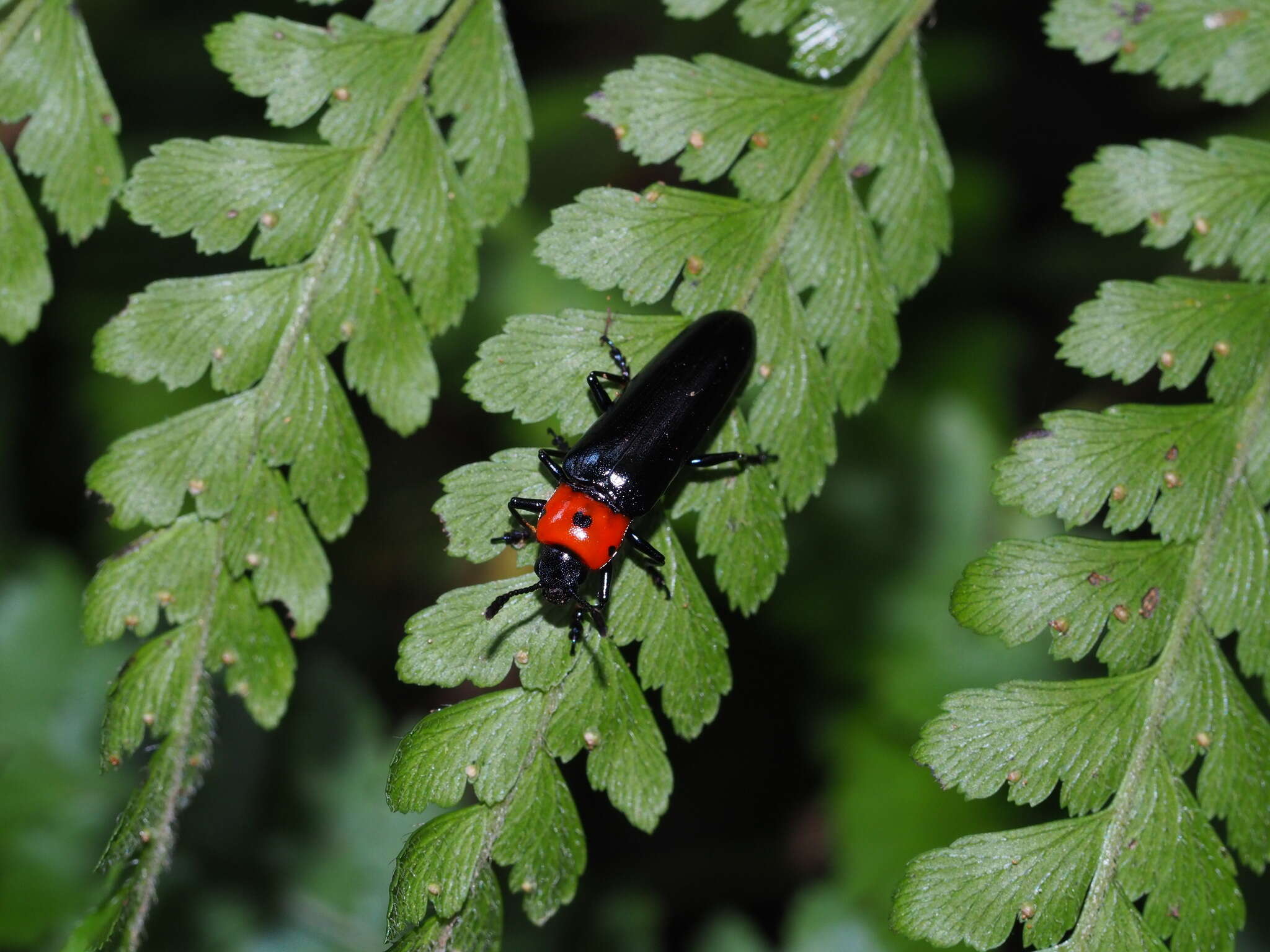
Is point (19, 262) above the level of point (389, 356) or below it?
above

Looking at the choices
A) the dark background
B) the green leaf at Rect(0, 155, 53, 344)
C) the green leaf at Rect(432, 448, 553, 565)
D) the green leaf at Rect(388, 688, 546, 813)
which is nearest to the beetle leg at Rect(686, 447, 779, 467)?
the green leaf at Rect(432, 448, 553, 565)

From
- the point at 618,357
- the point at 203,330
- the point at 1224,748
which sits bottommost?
the point at 1224,748

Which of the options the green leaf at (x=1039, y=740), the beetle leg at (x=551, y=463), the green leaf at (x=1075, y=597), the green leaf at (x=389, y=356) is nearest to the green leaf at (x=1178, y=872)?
the green leaf at (x=1039, y=740)

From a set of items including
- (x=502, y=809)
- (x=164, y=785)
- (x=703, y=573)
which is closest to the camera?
(x=502, y=809)

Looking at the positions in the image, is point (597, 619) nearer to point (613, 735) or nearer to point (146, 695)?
point (613, 735)

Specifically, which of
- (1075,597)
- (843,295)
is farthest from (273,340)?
(1075,597)

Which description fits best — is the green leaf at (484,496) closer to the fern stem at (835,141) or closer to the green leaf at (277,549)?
the green leaf at (277,549)

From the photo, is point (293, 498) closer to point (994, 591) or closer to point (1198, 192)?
point (994, 591)

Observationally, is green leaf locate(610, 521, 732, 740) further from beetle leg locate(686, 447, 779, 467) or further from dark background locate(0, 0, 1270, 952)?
dark background locate(0, 0, 1270, 952)
